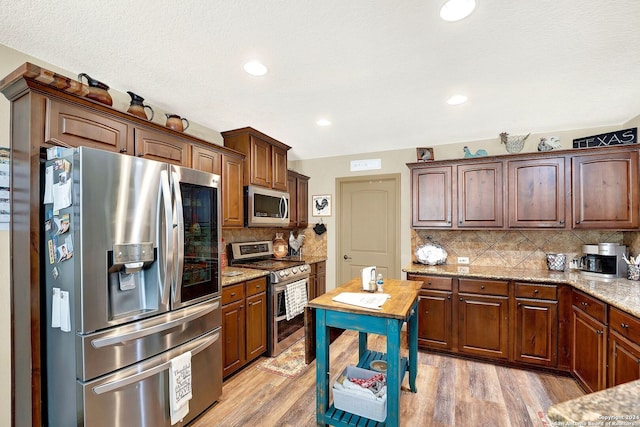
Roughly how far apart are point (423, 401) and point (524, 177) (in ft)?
8.31

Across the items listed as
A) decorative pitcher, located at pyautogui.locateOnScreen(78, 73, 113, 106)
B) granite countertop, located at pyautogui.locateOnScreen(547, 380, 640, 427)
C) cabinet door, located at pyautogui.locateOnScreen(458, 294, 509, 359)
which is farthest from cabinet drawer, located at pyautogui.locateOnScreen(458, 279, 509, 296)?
decorative pitcher, located at pyautogui.locateOnScreen(78, 73, 113, 106)

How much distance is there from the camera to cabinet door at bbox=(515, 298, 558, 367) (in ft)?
9.38

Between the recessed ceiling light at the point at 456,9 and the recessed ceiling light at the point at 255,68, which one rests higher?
the recessed ceiling light at the point at 456,9

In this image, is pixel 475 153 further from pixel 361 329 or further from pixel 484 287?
pixel 361 329

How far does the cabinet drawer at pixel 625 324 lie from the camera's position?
186 centimetres

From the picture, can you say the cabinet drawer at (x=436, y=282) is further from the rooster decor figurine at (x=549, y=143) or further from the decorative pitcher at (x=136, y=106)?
the decorative pitcher at (x=136, y=106)

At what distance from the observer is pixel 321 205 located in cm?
482

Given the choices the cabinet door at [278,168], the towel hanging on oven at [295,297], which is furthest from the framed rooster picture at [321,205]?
the towel hanging on oven at [295,297]

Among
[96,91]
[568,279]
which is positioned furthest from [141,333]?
[568,279]

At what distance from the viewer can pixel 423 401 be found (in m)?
2.44

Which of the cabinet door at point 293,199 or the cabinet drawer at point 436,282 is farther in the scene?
the cabinet door at point 293,199

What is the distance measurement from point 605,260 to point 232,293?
3672 mm

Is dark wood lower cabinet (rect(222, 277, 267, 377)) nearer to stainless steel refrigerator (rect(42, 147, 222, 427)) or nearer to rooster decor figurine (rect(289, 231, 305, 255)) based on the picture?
stainless steel refrigerator (rect(42, 147, 222, 427))

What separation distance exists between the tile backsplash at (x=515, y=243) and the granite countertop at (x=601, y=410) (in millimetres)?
3117
